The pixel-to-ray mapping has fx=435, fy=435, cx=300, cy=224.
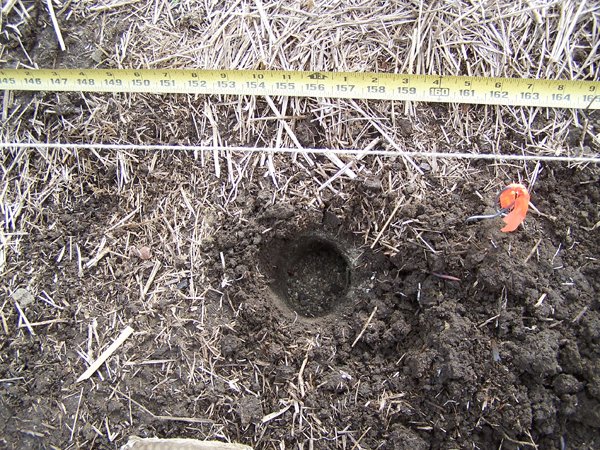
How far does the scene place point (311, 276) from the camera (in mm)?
2857

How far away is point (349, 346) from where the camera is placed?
2492mm

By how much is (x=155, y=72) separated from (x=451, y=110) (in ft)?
6.09

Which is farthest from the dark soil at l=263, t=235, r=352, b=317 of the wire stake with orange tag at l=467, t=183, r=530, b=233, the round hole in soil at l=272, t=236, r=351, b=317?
the wire stake with orange tag at l=467, t=183, r=530, b=233

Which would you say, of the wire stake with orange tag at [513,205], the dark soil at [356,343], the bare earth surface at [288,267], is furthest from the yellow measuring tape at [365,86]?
the wire stake with orange tag at [513,205]

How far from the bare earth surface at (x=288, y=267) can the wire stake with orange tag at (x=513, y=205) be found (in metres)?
0.12

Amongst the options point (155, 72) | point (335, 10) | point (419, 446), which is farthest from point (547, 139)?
point (155, 72)

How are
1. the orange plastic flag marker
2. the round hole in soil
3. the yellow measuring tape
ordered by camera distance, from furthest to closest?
the round hole in soil, the yellow measuring tape, the orange plastic flag marker

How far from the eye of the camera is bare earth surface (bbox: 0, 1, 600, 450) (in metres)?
2.30

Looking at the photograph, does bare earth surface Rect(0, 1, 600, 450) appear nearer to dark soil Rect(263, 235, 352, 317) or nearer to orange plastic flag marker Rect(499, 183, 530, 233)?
dark soil Rect(263, 235, 352, 317)

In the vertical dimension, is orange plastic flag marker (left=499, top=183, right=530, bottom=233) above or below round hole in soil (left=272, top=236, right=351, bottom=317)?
above

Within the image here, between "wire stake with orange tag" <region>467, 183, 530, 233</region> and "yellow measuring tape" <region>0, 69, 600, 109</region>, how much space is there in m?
0.70

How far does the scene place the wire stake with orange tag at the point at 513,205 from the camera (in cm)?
221

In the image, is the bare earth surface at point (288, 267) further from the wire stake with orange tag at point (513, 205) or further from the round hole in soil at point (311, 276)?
the wire stake with orange tag at point (513, 205)

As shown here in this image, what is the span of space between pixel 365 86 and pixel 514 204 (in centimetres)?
111
